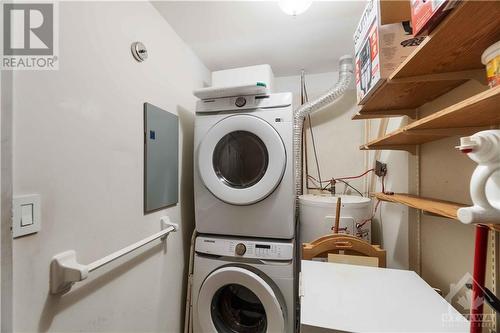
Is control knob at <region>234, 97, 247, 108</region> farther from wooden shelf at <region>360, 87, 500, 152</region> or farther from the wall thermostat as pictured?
wooden shelf at <region>360, 87, 500, 152</region>

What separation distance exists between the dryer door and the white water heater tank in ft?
1.76

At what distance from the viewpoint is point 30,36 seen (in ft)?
2.42

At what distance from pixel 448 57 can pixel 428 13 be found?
0.69 feet

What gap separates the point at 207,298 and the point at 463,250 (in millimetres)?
1344

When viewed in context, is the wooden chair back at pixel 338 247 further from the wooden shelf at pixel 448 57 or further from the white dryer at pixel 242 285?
the wooden shelf at pixel 448 57

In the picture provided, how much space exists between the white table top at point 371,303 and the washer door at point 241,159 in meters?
0.55

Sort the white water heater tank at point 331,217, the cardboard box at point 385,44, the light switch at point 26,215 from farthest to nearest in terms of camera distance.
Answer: the white water heater tank at point 331,217 < the cardboard box at point 385,44 < the light switch at point 26,215

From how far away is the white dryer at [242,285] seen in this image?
4.37 ft

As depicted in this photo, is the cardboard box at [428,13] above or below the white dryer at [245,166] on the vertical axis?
above

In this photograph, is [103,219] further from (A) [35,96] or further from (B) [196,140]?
(B) [196,140]

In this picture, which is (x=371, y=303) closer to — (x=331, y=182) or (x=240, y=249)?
(x=240, y=249)

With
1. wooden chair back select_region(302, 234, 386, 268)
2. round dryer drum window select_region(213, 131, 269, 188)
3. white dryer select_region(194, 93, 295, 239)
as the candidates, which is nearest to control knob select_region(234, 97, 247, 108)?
white dryer select_region(194, 93, 295, 239)

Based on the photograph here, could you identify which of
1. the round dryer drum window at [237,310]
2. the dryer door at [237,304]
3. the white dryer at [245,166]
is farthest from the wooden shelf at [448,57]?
the round dryer drum window at [237,310]

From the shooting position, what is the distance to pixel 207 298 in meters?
1.42
